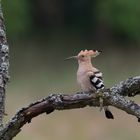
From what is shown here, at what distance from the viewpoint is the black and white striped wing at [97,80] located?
2.86 meters

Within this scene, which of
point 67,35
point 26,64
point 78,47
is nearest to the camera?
point 26,64

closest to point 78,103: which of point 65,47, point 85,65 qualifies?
point 85,65

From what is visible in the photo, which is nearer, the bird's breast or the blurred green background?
the bird's breast

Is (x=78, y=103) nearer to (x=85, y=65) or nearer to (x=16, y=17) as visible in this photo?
(x=85, y=65)

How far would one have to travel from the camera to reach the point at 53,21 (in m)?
15.1

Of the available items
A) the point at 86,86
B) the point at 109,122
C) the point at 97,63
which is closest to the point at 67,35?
the point at 97,63

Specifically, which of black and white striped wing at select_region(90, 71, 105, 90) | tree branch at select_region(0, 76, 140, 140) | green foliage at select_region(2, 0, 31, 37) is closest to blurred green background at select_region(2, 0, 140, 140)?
green foliage at select_region(2, 0, 31, 37)

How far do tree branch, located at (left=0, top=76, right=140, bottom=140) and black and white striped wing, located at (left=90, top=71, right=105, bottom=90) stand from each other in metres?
0.23

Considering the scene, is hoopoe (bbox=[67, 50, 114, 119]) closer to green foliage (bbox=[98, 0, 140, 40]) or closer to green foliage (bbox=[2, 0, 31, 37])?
green foliage (bbox=[2, 0, 31, 37])

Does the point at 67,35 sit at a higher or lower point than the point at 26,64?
higher

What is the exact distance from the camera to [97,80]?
9.55ft

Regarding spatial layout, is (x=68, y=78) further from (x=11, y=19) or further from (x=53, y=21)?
(x=53, y=21)

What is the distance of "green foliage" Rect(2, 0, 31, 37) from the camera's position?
13.9m

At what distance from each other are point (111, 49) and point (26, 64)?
4.62 feet
